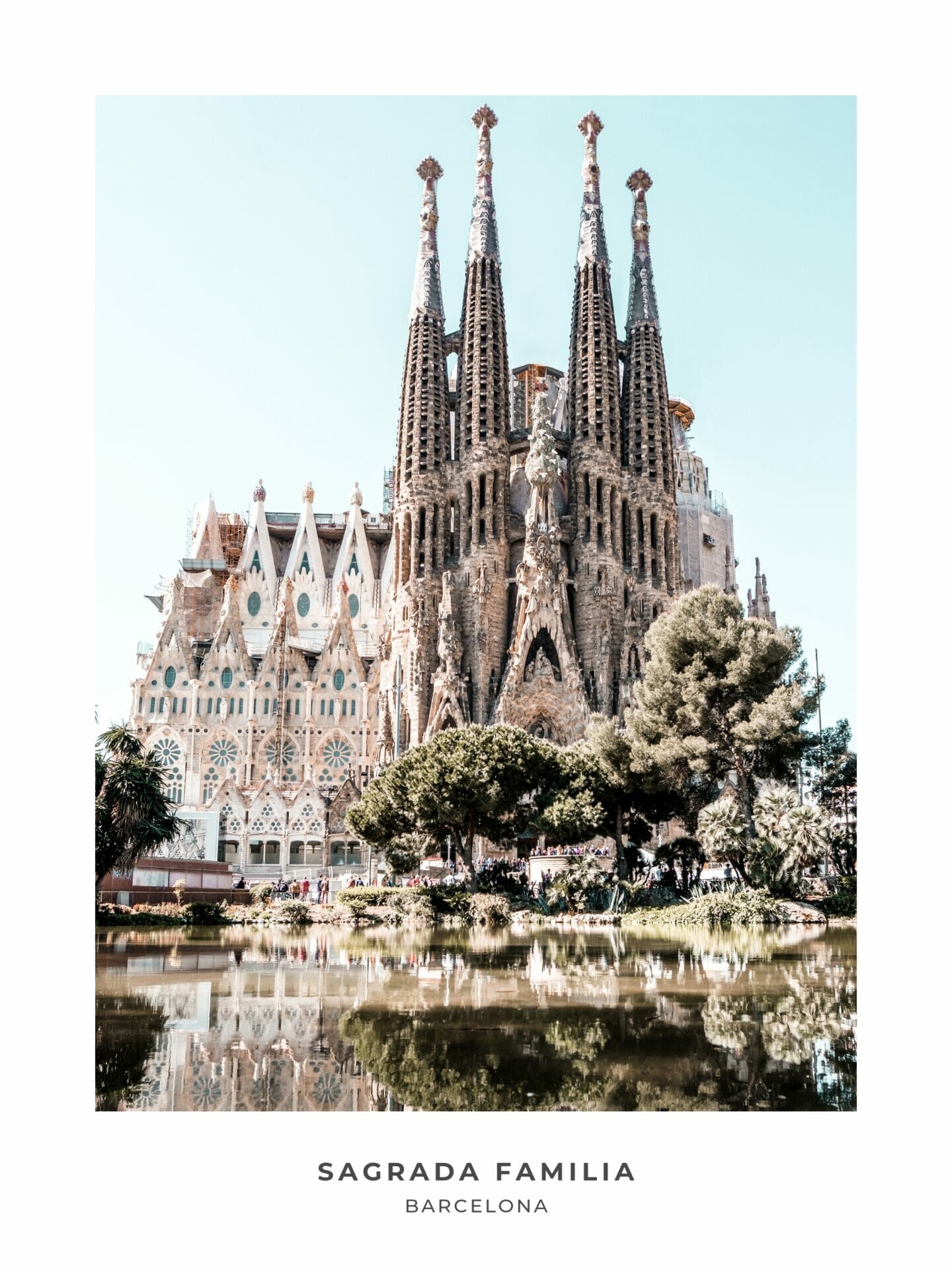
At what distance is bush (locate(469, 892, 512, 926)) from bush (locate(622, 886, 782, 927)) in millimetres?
4296

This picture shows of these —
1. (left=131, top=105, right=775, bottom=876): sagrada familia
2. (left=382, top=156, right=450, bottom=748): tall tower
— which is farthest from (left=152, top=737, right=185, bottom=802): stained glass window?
(left=382, top=156, right=450, bottom=748): tall tower

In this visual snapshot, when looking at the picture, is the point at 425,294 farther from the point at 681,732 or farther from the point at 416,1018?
the point at 416,1018

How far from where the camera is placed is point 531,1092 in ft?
25.1

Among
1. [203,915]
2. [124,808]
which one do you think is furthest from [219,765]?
[203,915]

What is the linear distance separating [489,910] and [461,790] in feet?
14.8

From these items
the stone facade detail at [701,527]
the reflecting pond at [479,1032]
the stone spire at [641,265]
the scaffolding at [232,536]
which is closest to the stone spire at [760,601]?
the stone facade detail at [701,527]

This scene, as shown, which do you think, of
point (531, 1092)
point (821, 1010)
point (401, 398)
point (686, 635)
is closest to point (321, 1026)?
point (531, 1092)

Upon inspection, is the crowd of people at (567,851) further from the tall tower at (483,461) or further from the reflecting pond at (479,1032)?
the reflecting pond at (479,1032)

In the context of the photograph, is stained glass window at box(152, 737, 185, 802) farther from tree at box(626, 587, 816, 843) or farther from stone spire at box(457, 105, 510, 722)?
tree at box(626, 587, 816, 843)

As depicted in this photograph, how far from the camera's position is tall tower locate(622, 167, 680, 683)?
56.5 metres

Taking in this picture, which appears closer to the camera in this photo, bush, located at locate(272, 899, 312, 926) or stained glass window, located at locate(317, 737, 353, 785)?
bush, located at locate(272, 899, 312, 926)

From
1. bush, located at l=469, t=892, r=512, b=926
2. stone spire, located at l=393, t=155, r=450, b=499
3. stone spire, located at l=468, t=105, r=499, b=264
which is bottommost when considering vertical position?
bush, located at l=469, t=892, r=512, b=926

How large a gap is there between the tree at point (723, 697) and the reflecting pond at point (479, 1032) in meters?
12.7

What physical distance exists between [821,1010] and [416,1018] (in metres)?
3.85
